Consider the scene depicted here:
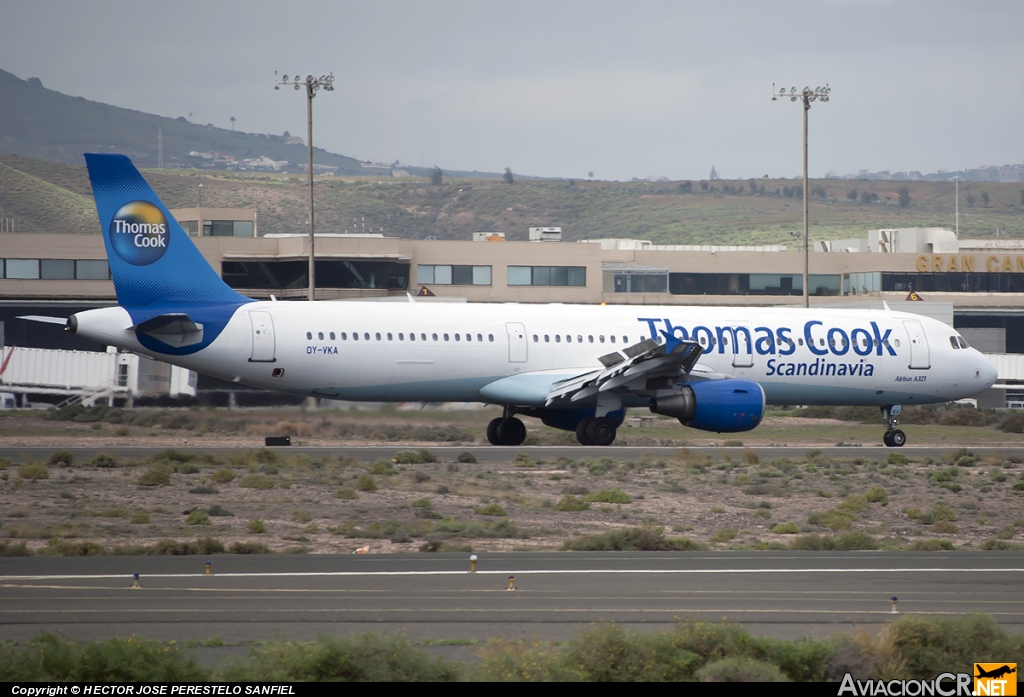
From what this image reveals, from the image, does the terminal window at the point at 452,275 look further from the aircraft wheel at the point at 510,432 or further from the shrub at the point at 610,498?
the shrub at the point at 610,498

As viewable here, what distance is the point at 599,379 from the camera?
31266mm

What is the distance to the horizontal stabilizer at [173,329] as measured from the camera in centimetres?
2844

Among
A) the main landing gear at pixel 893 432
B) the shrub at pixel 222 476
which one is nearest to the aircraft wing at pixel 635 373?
the main landing gear at pixel 893 432

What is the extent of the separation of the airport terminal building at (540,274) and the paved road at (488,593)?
140ft

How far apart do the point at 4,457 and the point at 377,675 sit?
2328cm

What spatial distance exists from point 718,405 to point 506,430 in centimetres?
614

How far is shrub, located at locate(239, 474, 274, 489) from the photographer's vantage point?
24672 mm

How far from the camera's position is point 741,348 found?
33.8 m

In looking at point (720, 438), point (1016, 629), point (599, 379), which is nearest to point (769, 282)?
point (720, 438)

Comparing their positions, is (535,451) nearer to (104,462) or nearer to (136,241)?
(104,462)

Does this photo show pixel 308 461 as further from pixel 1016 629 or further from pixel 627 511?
pixel 1016 629

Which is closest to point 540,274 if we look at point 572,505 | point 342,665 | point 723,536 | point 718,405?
point 718,405

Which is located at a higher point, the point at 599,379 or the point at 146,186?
the point at 146,186

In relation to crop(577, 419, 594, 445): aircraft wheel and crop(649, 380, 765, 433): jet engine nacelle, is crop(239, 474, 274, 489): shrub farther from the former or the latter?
crop(649, 380, 765, 433): jet engine nacelle
